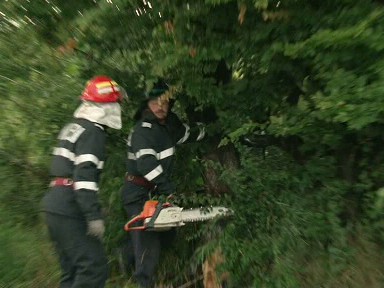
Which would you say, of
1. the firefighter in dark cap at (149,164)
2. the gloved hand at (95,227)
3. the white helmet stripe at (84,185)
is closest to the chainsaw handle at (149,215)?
the firefighter in dark cap at (149,164)

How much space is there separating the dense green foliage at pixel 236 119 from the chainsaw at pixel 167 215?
4.3 inches

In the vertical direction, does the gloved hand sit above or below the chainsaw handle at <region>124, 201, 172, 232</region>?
below

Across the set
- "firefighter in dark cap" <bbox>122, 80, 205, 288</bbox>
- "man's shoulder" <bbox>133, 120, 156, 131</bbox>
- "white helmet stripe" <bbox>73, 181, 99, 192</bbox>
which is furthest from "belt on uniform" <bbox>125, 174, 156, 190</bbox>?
"white helmet stripe" <bbox>73, 181, 99, 192</bbox>

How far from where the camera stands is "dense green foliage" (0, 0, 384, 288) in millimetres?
2996

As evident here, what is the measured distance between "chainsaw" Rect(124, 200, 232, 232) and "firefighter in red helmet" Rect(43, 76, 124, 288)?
47 centimetres

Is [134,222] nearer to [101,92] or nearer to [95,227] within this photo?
[95,227]

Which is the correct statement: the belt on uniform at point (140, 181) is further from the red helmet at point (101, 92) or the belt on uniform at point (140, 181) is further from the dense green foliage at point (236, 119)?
the red helmet at point (101, 92)

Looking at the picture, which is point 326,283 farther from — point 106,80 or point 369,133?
point 106,80

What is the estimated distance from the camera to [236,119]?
413 centimetres

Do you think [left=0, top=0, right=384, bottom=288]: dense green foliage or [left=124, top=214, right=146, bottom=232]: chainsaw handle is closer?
[left=0, top=0, right=384, bottom=288]: dense green foliage

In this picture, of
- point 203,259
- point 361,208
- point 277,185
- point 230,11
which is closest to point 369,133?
point 361,208

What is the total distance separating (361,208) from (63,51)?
301cm

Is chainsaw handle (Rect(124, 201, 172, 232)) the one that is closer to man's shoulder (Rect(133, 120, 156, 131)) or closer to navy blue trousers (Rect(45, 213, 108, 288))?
navy blue trousers (Rect(45, 213, 108, 288))

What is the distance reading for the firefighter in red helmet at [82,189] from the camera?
12.1 feet
